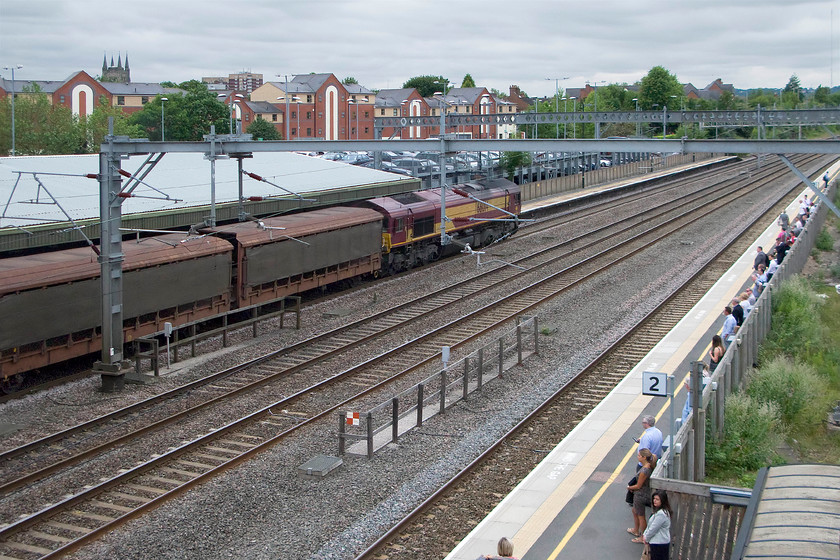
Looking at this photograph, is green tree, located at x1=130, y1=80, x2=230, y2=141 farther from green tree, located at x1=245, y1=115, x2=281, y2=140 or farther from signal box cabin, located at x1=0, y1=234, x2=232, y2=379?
signal box cabin, located at x1=0, y1=234, x2=232, y2=379

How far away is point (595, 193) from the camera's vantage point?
62156 millimetres

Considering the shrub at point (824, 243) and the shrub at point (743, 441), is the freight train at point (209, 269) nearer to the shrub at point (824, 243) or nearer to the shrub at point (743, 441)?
the shrub at point (743, 441)

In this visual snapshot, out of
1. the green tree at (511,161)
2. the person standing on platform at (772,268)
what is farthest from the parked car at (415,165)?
the person standing on platform at (772,268)

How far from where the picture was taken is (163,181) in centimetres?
3133

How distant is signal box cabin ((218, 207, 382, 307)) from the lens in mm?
25453

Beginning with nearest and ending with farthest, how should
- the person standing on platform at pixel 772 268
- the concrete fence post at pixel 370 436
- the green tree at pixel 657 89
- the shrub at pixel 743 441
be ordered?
the shrub at pixel 743 441 < the concrete fence post at pixel 370 436 < the person standing on platform at pixel 772 268 < the green tree at pixel 657 89

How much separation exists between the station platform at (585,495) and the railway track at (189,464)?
486cm

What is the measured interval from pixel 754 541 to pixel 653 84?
124m

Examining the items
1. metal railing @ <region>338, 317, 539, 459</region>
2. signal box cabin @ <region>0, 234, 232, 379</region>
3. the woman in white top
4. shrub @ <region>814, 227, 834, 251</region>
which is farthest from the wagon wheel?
shrub @ <region>814, 227, 834, 251</region>

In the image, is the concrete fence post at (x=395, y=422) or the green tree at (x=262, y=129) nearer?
the concrete fence post at (x=395, y=422)

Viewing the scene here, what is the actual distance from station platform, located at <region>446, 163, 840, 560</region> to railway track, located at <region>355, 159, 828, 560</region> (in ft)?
1.09

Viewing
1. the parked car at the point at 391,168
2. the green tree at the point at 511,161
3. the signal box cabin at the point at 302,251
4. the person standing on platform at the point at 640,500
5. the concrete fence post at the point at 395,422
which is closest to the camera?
the person standing on platform at the point at 640,500

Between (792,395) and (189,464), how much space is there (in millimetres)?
11796

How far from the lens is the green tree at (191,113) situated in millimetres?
76750
